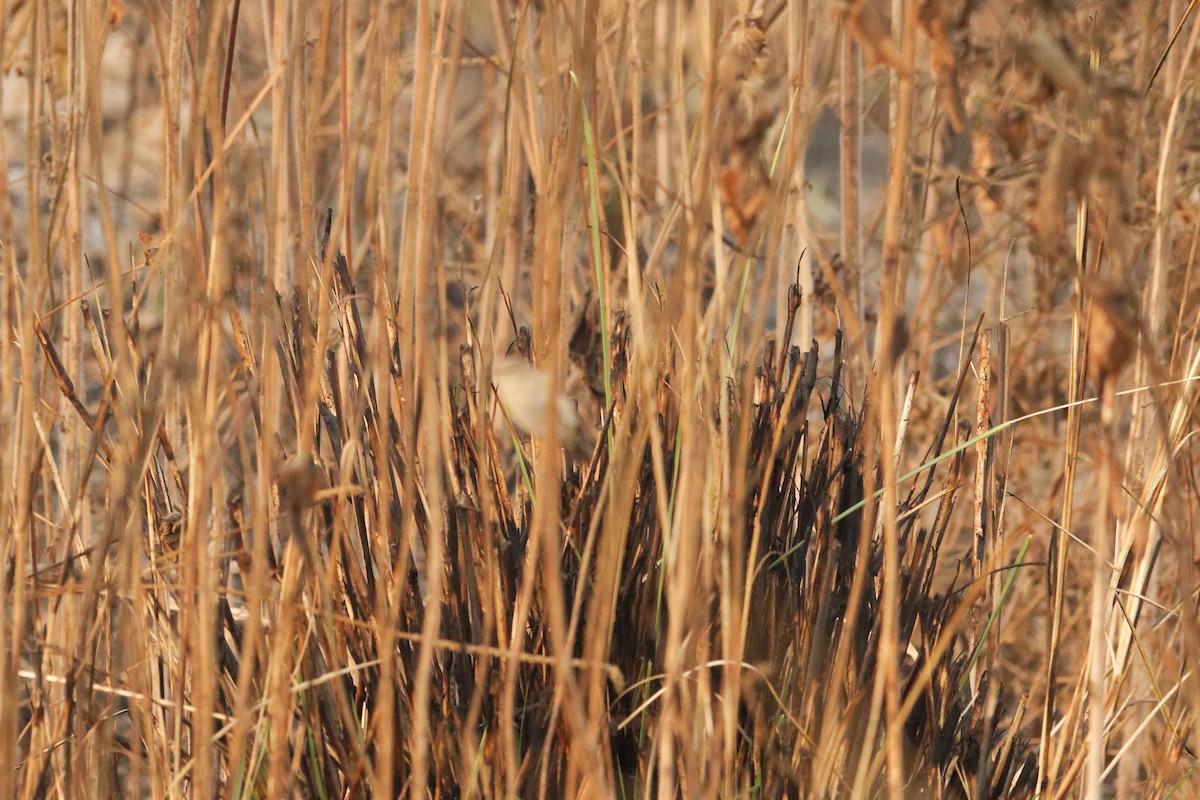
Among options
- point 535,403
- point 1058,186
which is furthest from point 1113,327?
point 535,403

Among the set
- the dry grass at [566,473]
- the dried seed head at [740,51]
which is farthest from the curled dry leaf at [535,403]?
the dried seed head at [740,51]

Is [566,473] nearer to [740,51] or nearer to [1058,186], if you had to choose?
[740,51]

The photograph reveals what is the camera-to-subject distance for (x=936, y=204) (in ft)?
5.26

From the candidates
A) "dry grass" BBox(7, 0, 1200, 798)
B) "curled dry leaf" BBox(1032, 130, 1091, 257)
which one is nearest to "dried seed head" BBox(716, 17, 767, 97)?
"dry grass" BBox(7, 0, 1200, 798)

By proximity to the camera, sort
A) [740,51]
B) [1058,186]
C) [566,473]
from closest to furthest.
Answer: [1058,186] → [740,51] → [566,473]

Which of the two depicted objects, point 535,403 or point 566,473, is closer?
point 535,403

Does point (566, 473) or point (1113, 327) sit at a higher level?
point (1113, 327)

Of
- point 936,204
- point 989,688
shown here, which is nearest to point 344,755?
point 989,688

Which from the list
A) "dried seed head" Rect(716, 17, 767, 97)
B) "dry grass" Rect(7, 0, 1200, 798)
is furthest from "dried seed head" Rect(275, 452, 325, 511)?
"dried seed head" Rect(716, 17, 767, 97)

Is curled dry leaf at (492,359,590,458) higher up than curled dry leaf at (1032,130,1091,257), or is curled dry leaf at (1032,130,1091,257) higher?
curled dry leaf at (1032,130,1091,257)

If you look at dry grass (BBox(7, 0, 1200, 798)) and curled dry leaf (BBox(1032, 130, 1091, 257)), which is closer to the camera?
curled dry leaf (BBox(1032, 130, 1091, 257))

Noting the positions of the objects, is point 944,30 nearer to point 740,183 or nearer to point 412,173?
point 740,183

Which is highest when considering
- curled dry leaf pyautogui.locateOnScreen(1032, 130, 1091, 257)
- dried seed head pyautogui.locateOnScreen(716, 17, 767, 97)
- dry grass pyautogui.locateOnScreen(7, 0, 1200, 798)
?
dried seed head pyautogui.locateOnScreen(716, 17, 767, 97)

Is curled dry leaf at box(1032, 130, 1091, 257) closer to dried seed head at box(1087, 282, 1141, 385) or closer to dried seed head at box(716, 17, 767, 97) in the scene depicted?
dried seed head at box(1087, 282, 1141, 385)
